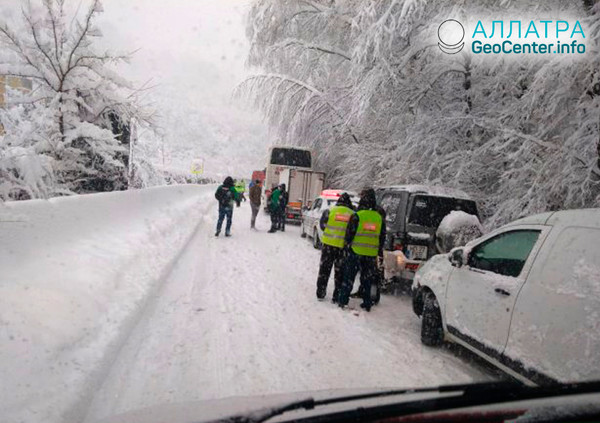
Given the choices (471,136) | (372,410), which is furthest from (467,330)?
(471,136)

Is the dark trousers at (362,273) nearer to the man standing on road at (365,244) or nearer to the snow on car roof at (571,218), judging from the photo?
the man standing on road at (365,244)

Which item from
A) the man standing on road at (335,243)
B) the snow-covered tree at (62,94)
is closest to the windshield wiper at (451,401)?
the man standing on road at (335,243)

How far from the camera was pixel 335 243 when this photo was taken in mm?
6672

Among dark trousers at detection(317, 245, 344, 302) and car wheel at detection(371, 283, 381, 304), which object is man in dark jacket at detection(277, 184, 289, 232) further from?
car wheel at detection(371, 283, 381, 304)

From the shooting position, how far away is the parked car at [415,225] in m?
6.97

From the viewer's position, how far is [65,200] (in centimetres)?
671

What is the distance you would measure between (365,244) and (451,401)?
450 cm

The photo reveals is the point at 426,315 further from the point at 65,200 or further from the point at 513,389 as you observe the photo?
the point at 65,200

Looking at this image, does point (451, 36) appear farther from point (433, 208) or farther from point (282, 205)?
point (282, 205)

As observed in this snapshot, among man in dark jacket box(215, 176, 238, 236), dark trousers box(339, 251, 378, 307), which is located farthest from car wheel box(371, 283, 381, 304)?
man in dark jacket box(215, 176, 238, 236)

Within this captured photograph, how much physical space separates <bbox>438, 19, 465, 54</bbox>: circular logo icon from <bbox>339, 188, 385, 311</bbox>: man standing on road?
254 inches

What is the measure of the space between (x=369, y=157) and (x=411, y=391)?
15.5 m

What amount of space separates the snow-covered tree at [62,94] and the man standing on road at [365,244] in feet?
24.8

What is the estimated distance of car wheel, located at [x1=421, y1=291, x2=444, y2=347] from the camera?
5.04 metres
